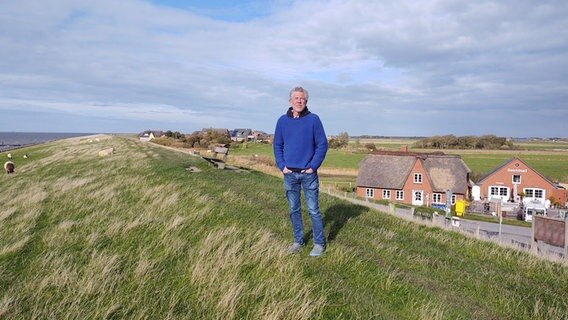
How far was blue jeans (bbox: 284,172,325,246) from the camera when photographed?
6297mm

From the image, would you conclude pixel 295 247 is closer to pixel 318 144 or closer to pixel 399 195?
pixel 318 144

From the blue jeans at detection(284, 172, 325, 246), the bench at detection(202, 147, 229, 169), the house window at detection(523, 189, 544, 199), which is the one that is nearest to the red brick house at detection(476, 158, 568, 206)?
the house window at detection(523, 189, 544, 199)

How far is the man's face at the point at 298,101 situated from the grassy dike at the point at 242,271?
7.09 ft

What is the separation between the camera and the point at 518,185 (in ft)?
184

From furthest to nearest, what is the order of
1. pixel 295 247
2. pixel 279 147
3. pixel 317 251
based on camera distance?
pixel 279 147, pixel 295 247, pixel 317 251

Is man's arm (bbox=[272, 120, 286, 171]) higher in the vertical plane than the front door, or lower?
higher

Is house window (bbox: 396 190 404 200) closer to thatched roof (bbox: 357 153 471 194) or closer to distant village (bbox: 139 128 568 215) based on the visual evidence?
distant village (bbox: 139 128 568 215)

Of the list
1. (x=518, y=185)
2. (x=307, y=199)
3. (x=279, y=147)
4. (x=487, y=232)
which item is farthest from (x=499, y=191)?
(x=279, y=147)

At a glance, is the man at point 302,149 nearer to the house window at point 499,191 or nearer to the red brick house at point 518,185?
the red brick house at point 518,185

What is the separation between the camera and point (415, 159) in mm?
60219

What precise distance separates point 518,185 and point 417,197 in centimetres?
1371

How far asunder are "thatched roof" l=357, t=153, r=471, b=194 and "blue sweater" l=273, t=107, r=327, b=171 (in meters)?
55.5

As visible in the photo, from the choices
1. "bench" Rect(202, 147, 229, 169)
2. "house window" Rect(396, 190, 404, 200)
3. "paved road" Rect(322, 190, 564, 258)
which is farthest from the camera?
"house window" Rect(396, 190, 404, 200)

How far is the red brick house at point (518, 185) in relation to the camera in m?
54.7
